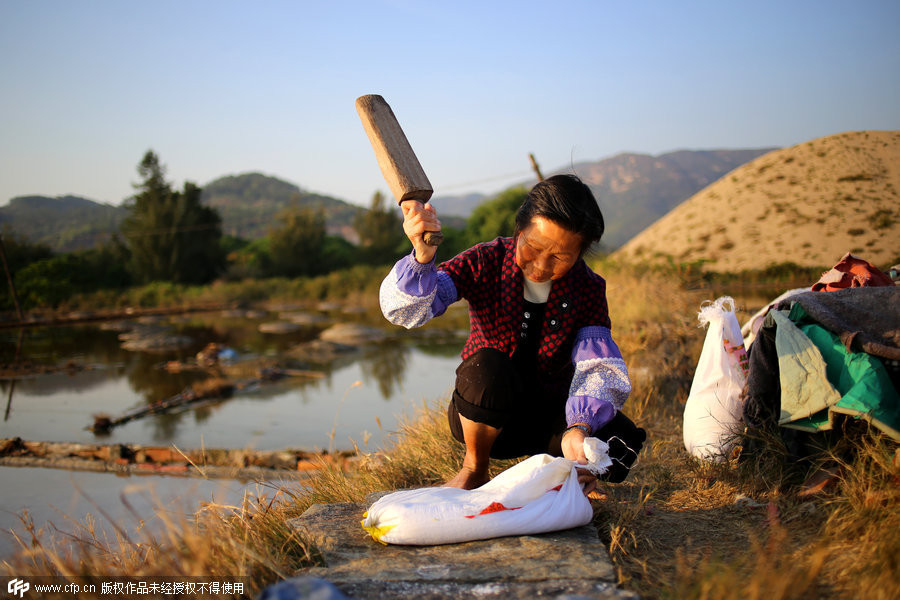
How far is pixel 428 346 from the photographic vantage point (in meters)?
11.3

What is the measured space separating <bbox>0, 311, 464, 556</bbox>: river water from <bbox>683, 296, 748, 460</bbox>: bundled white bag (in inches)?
59.2

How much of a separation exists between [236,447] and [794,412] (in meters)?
4.65

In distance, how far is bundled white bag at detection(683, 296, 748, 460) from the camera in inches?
101

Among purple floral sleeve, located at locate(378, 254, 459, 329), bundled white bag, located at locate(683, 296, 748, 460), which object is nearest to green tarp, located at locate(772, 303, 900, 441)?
bundled white bag, located at locate(683, 296, 748, 460)

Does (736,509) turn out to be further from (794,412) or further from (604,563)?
(604,563)

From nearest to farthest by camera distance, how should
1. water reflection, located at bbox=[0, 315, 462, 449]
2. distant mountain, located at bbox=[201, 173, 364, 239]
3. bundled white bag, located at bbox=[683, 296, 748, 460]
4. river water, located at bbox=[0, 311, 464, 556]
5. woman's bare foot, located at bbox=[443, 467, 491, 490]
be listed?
woman's bare foot, located at bbox=[443, 467, 491, 490], bundled white bag, located at bbox=[683, 296, 748, 460], river water, located at bbox=[0, 311, 464, 556], water reflection, located at bbox=[0, 315, 462, 449], distant mountain, located at bbox=[201, 173, 364, 239]

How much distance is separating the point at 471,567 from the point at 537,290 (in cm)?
102

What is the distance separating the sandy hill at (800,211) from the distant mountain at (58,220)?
20039mm

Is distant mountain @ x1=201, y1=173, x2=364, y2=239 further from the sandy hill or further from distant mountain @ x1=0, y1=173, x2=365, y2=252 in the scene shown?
the sandy hill

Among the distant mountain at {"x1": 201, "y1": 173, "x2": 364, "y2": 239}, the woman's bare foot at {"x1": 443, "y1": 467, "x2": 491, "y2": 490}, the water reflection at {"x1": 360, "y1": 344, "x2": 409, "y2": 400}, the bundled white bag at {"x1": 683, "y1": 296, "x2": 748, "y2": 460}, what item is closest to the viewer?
the woman's bare foot at {"x1": 443, "y1": 467, "x2": 491, "y2": 490}

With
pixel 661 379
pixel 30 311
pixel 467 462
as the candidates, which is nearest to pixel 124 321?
pixel 30 311

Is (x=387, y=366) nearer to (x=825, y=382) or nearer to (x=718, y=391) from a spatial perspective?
(x=718, y=391)

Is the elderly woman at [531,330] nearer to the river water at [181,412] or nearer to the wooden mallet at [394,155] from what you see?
the wooden mallet at [394,155]

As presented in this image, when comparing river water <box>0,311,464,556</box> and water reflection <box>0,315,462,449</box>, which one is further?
water reflection <box>0,315,462,449</box>
